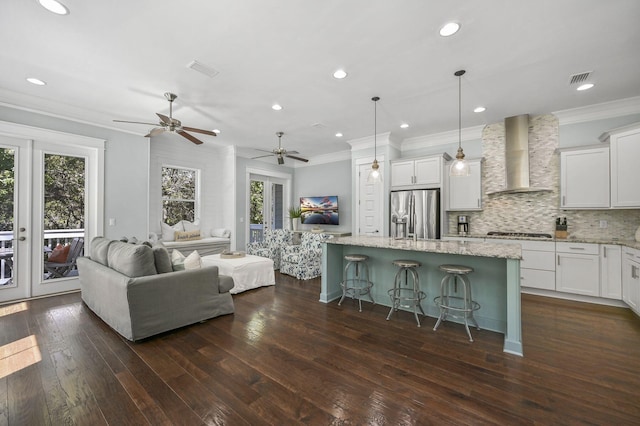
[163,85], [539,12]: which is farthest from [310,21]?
[163,85]

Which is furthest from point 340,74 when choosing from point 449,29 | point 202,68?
point 202,68

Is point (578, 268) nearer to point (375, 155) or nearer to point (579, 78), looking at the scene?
point (579, 78)

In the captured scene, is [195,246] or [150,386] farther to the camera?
[195,246]

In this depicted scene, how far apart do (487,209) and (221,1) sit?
5.13 metres

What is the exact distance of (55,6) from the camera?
212 centimetres

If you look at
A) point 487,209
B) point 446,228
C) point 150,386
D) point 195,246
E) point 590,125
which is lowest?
point 150,386

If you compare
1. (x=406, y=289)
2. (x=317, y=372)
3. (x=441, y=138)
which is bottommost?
(x=317, y=372)

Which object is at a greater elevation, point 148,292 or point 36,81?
point 36,81

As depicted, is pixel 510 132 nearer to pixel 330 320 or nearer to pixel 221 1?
pixel 330 320

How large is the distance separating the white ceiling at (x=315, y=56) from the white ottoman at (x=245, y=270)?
8.07 ft

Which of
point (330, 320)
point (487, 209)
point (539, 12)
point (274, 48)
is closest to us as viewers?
point (539, 12)

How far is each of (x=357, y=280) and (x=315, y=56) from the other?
291 centimetres

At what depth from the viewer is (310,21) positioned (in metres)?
2.31

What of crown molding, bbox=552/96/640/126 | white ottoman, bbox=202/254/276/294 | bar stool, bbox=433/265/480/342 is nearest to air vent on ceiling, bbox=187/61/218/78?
white ottoman, bbox=202/254/276/294
